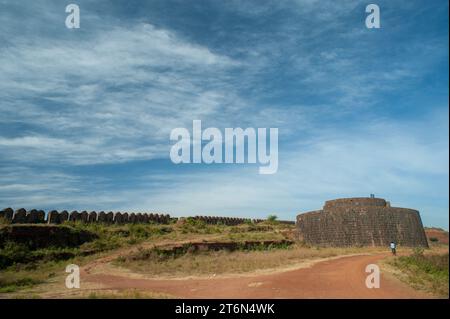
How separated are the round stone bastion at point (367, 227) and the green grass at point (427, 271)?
26.3 ft

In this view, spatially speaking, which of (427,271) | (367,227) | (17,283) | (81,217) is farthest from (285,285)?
(81,217)

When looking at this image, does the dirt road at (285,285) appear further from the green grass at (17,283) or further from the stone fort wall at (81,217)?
the stone fort wall at (81,217)

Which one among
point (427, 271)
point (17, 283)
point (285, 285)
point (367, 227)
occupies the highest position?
point (367, 227)

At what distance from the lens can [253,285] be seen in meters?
11.2

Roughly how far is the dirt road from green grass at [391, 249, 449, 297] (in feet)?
2.19

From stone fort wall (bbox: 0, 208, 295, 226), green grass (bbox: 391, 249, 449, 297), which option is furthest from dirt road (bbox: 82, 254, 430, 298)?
A: stone fort wall (bbox: 0, 208, 295, 226)

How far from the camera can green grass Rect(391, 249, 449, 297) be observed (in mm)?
10965

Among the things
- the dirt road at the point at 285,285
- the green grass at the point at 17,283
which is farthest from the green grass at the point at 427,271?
the green grass at the point at 17,283

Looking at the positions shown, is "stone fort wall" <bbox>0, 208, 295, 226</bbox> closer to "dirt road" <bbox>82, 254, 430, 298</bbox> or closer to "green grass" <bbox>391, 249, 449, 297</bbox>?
"dirt road" <bbox>82, 254, 430, 298</bbox>

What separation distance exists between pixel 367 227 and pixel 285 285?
58.2ft

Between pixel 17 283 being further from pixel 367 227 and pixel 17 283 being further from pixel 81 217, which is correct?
pixel 367 227

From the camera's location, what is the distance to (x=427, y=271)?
14250mm

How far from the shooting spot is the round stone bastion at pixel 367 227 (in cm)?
2606
